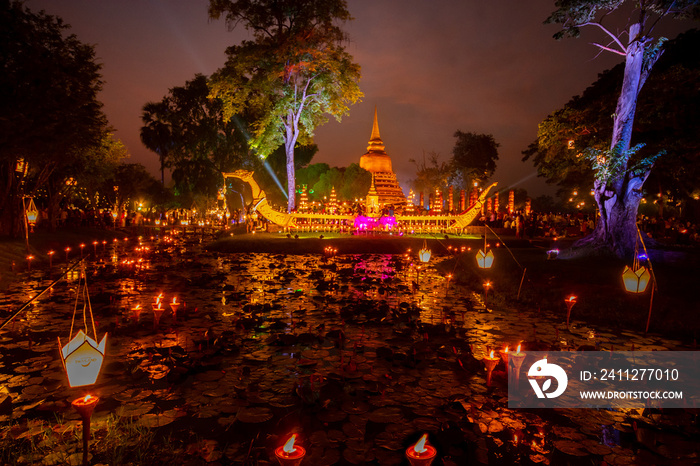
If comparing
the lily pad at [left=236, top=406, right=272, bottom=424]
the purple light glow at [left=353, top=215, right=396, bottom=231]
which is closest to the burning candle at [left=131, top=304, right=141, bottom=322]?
the lily pad at [left=236, top=406, right=272, bottom=424]

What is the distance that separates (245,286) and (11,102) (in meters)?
12.4

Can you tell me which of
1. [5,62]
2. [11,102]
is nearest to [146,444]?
[11,102]

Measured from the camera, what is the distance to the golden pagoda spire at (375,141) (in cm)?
5272

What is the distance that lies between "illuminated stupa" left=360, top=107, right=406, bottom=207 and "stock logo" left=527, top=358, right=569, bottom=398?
37938 millimetres

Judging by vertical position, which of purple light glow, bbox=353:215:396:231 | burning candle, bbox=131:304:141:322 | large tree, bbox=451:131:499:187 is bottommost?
burning candle, bbox=131:304:141:322

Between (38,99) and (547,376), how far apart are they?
19.5 metres

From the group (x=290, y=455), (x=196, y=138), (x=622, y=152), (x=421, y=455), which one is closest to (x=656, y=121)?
(x=622, y=152)

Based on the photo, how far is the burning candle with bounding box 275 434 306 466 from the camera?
2604 mm

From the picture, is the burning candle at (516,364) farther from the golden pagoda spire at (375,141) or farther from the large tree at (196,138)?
the golden pagoda spire at (375,141)

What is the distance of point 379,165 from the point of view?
168 ft

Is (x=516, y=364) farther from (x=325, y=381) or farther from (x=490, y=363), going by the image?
(x=325, y=381)

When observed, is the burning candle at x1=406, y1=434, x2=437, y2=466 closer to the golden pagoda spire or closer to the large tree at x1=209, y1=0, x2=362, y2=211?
the large tree at x1=209, y1=0, x2=362, y2=211

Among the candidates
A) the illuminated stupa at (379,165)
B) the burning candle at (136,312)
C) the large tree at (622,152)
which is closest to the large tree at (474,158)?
the illuminated stupa at (379,165)

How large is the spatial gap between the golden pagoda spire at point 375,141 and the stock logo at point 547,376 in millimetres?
49191
